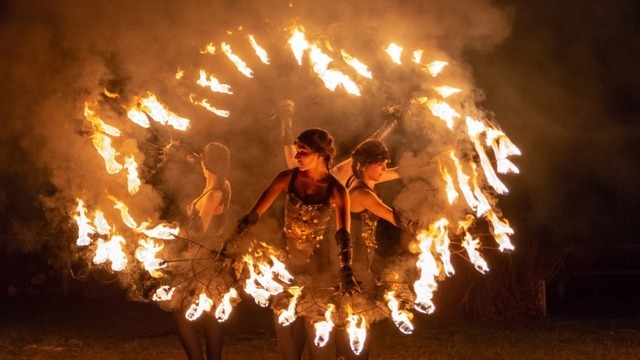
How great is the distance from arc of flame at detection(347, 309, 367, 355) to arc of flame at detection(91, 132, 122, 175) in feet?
6.71

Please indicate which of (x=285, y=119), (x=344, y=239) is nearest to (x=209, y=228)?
(x=285, y=119)

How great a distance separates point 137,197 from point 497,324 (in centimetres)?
574

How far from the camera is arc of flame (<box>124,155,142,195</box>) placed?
19.1 ft

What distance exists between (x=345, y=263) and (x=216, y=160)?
160 centimetres

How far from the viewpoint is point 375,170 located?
5586 millimetres

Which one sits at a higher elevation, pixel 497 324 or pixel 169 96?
pixel 169 96

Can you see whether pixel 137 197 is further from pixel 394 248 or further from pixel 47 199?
pixel 47 199

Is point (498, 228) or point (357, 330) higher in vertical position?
point (498, 228)

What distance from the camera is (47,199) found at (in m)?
12.4

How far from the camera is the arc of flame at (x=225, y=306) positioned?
549 centimetres

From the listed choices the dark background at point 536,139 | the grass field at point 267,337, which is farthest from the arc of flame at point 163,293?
the dark background at point 536,139

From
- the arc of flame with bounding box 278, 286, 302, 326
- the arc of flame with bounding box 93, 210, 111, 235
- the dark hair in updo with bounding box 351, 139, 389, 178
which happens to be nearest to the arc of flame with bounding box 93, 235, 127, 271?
the arc of flame with bounding box 93, 210, 111, 235

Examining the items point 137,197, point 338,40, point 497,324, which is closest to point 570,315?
point 497,324

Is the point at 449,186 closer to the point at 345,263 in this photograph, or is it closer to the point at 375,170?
the point at 375,170
